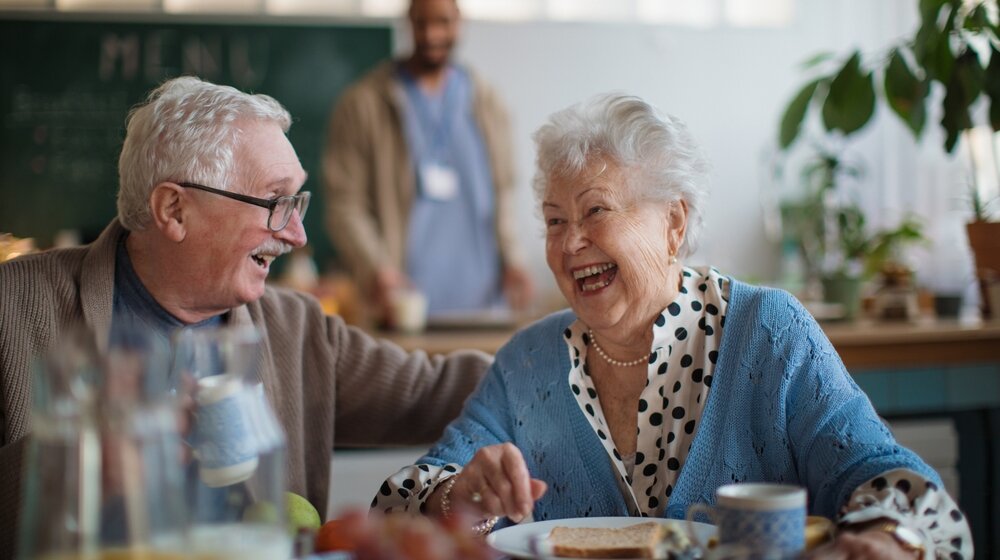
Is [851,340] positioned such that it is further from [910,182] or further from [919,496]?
[910,182]

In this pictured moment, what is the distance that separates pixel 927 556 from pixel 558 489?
593mm

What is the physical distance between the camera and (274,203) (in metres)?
1.74

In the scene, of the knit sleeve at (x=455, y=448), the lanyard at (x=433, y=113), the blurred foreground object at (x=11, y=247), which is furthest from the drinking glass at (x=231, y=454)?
the lanyard at (x=433, y=113)

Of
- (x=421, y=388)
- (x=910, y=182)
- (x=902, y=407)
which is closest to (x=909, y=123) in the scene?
Answer: (x=902, y=407)

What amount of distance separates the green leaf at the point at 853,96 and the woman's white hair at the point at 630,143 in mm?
1200

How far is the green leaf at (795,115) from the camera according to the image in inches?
112

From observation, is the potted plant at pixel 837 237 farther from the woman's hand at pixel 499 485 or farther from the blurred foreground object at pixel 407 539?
the blurred foreground object at pixel 407 539

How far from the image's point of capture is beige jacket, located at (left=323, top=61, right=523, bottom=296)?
458 centimetres

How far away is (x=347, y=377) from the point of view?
195 cm

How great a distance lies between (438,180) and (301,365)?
324 cm

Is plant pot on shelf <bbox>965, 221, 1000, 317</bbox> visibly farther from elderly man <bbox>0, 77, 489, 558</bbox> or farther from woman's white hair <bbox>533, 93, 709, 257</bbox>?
elderly man <bbox>0, 77, 489, 558</bbox>

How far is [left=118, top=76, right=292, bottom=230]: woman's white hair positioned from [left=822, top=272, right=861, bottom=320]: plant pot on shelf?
98.1 inches

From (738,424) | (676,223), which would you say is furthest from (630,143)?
(738,424)

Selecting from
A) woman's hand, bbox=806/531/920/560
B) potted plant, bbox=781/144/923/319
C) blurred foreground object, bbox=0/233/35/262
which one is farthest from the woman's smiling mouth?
potted plant, bbox=781/144/923/319
